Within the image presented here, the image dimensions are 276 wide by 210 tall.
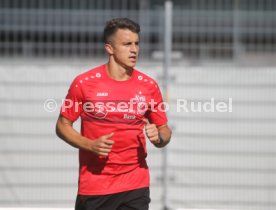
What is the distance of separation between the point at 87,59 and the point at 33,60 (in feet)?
1.84

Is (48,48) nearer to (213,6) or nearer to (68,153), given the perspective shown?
(68,153)

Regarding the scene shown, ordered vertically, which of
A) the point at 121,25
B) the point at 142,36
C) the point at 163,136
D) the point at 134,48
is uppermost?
the point at 121,25

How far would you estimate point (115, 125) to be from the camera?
4344 mm

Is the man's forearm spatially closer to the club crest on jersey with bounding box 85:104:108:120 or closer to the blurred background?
the club crest on jersey with bounding box 85:104:108:120

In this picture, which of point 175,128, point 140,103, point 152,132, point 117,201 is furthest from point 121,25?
point 175,128

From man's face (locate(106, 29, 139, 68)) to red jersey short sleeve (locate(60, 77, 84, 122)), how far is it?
0.32 meters

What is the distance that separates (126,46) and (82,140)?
0.70m

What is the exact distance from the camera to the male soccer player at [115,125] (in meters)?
4.32

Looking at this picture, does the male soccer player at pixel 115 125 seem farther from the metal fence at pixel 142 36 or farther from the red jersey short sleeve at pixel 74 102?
the metal fence at pixel 142 36

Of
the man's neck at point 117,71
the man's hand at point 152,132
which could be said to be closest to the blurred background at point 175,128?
the man's neck at point 117,71

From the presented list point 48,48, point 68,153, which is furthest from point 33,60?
point 68,153

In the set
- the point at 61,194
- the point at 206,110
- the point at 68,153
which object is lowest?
the point at 61,194

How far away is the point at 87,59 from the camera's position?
23.0 ft

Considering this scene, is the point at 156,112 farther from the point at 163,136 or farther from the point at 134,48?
the point at 134,48
